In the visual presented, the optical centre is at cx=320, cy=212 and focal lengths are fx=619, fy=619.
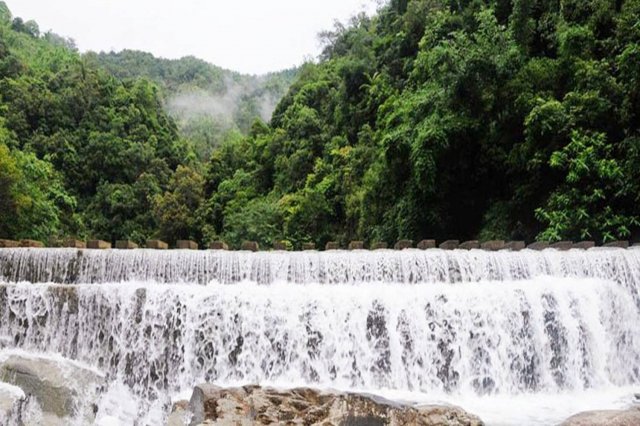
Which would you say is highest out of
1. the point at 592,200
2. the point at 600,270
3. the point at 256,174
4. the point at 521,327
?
the point at 256,174

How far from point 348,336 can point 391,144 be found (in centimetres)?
873

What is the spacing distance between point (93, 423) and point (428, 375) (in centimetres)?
372

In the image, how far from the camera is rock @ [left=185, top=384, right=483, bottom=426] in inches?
167

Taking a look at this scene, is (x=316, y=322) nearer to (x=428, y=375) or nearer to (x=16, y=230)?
(x=428, y=375)

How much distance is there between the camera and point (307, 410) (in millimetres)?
4387

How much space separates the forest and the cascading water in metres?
3.98

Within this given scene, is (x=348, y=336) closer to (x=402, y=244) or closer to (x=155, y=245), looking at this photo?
(x=402, y=244)

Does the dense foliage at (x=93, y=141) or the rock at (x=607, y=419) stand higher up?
the dense foliage at (x=93, y=141)

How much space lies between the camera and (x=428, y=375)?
23.4 ft

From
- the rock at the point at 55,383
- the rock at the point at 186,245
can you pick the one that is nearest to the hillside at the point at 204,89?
the rock at the point at 186,245

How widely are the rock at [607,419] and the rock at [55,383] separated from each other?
4.84 m

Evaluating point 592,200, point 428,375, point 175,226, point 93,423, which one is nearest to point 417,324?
point 428,375

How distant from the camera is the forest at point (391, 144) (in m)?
11.8

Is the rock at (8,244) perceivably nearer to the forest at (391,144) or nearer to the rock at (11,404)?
the rock at (11,404)
